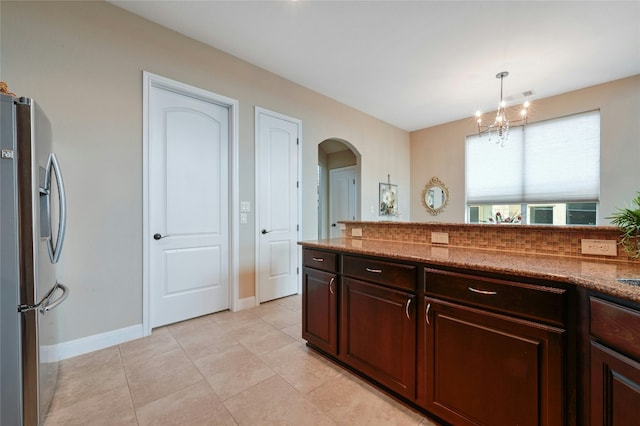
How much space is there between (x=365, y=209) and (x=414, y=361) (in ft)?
12.3

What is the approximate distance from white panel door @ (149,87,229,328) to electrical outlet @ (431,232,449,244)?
221cm

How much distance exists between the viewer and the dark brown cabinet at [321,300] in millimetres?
1958

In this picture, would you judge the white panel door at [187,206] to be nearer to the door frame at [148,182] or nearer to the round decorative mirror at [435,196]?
the door frame at [148,182]

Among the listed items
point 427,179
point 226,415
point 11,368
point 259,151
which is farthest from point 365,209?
point 11,368

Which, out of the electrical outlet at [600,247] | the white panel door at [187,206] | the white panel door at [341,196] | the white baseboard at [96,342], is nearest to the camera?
the electrical outlet at [600,247]

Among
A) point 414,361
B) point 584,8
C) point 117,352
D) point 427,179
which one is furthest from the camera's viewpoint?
point 427,179

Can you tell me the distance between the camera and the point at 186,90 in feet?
8.91

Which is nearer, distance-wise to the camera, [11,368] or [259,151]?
[11,368]

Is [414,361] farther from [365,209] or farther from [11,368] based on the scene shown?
[365,209]

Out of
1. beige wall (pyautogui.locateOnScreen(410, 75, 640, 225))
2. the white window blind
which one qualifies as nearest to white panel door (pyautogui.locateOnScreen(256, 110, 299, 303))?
the white window blind

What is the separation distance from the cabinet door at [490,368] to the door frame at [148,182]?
2.28m

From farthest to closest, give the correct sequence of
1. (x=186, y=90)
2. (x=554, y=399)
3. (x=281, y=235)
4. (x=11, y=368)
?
1. (x=281, y=235)
2. (x=186, y=90)
3. (x=11, y=368)
4. (x=554, y=399)

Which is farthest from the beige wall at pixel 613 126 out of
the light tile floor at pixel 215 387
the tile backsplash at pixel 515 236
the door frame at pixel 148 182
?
the door frame at pixel 148 182

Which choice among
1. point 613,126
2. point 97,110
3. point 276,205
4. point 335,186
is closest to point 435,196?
point 335,186
